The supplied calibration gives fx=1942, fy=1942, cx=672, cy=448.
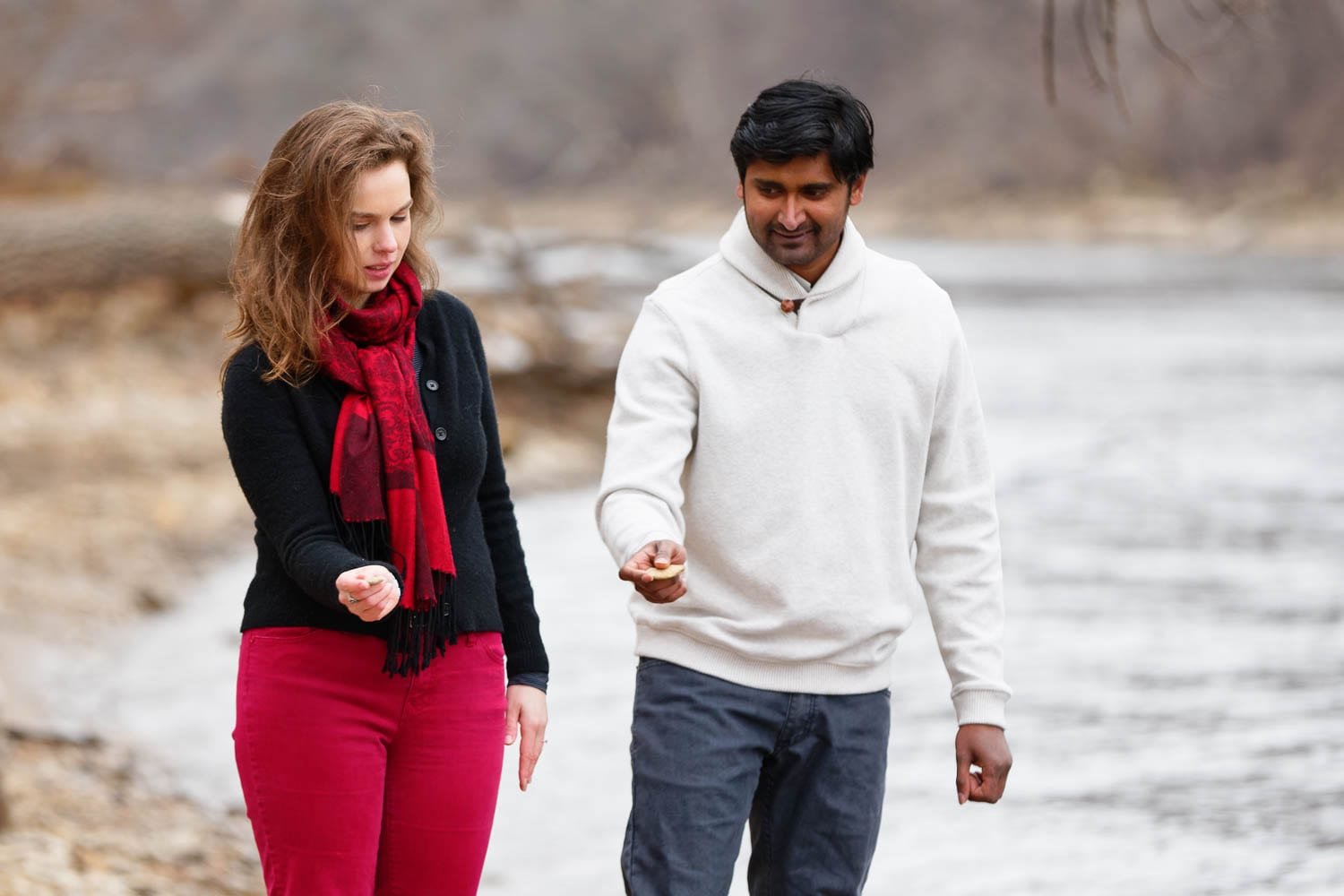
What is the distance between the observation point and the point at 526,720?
279 centimetres

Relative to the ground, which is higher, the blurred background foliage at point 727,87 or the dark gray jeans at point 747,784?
the blurred background foliage at point 727,87

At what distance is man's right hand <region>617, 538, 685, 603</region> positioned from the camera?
252cm

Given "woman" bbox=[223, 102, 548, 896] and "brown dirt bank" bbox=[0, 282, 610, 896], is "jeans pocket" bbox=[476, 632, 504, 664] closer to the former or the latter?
"woman" bbox=[223, 102, 548, 896]

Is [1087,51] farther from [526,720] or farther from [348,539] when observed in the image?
[348,539]

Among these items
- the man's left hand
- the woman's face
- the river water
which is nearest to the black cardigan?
the woman's face

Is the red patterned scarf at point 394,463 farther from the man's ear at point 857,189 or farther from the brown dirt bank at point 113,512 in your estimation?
the brown dirt bank at point 113,512

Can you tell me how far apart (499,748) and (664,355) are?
1.98 feet

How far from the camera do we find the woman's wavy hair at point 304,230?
2.51 m

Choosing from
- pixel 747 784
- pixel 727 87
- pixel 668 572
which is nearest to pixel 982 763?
pixel 747 784

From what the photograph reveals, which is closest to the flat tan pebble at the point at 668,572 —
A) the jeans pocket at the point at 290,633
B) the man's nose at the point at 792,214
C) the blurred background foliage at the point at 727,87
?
the jeans pocket at the point at 290,633

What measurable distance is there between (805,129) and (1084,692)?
193 inches

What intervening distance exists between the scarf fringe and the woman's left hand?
0.74 ft

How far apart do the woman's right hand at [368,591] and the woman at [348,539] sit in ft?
0.03

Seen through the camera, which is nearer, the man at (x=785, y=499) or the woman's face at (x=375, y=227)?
the woman's face at (x=375, y=227)
